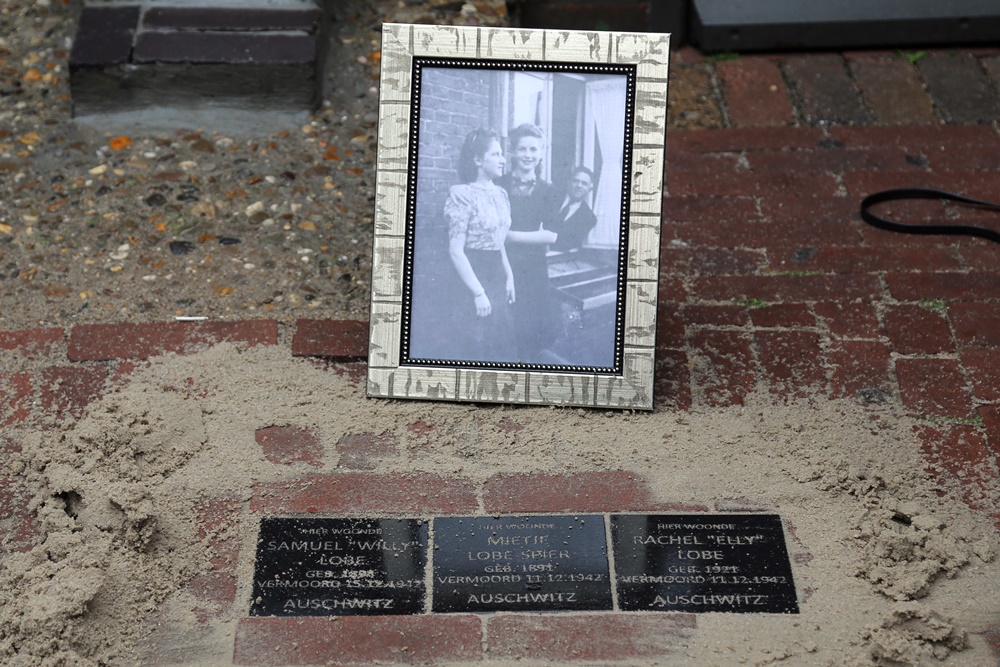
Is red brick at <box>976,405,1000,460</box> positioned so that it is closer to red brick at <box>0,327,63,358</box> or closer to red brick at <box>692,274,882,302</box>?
red brick at <box>692,274,882,302</box>

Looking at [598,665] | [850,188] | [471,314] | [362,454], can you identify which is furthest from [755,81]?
[598,665]

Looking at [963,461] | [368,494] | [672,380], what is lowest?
[368,494]

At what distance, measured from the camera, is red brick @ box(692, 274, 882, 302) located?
3375mm

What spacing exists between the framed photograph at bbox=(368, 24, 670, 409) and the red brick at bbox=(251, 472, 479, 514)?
1.06 feet

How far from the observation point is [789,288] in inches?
134

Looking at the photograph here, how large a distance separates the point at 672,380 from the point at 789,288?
22.5 inches

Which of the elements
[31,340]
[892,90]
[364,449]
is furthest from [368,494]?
[892,90]

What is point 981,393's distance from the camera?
302 cm

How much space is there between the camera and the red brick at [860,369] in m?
3.02

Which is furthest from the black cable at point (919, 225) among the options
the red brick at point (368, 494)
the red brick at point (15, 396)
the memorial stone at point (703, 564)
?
the red brick at point (15, 396)

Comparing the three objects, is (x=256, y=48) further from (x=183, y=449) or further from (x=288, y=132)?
(x=183, y=449)

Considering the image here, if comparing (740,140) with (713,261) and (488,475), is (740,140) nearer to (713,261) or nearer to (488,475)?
(713,261)

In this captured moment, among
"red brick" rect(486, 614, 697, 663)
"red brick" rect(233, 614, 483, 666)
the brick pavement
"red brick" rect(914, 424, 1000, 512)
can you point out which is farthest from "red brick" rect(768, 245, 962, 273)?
"red brick" rect(233, 614, 483, 666)

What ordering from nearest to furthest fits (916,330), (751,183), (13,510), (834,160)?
(13,510) → (916,330) → (751,183) → (834,160)
